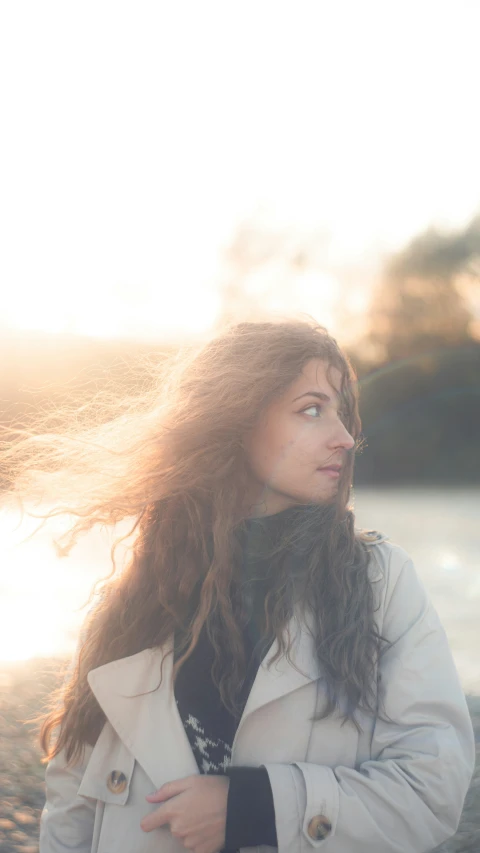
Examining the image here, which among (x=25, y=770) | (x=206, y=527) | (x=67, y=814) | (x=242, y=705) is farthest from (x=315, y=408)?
(x=25, y=770)

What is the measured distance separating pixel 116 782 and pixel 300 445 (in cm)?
114

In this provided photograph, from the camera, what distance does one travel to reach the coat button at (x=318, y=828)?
1953mm

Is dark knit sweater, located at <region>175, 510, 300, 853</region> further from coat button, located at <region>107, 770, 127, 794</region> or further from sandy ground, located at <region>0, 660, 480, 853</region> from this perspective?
sandy ground, located at <region>0, 660, 480, 853</region>

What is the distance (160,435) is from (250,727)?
3.45 feet

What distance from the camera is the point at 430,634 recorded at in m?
2.09

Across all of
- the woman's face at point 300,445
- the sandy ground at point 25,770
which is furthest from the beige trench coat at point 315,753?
the sandy ground at point 25,770

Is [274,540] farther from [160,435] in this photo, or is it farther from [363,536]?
[160,435]

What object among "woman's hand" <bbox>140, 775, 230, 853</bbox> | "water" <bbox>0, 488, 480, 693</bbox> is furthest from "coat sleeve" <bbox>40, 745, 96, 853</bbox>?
"water" <bbox>0, 488, 480, 693</bbox>

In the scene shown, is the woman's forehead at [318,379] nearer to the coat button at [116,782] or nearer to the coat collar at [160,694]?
the coat collar at [160,694]

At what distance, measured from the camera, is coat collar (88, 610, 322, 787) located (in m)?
2.12

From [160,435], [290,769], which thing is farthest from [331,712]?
[160,435]

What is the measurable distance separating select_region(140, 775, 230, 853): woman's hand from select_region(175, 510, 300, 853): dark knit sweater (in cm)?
3

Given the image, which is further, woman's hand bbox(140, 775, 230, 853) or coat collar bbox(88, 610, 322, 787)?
coat collar bbox(88, 610, 322, 787)

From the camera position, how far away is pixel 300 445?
2385 mm
